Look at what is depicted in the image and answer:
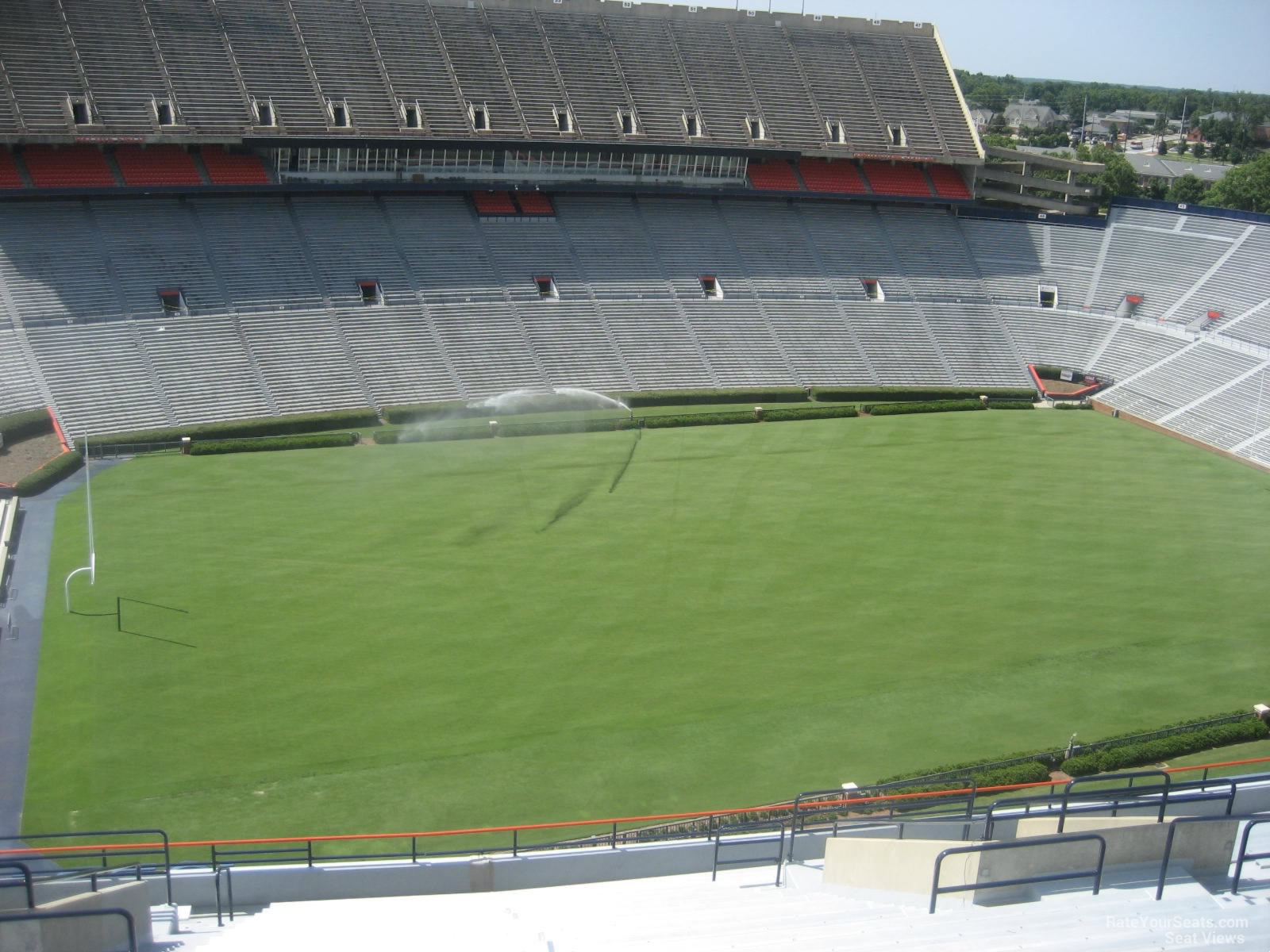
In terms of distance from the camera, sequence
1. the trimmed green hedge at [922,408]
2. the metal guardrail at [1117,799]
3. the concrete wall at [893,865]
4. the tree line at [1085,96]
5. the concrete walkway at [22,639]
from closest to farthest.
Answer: the concrete wall at [893,865]
the metal guardrail at [1117,799]
the concrete walkway at [22,639]
the trimmed green hedge at [922,408]
the tree line at [1085,96]

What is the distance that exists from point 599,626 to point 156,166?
33079 mm

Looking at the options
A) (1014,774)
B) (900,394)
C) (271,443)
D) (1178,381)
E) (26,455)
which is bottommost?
(1014,774)

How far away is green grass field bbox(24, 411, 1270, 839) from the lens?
2456cm

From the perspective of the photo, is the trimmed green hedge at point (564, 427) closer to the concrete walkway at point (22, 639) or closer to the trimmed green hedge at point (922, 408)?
the trimmed green hedge at point (922, 408)

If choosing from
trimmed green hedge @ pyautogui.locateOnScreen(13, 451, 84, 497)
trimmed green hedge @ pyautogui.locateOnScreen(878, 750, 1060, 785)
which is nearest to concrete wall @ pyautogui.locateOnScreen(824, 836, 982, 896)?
trimmed green hedge @ pyautogui.locateOnScreen(878, 750, 1060, 785)

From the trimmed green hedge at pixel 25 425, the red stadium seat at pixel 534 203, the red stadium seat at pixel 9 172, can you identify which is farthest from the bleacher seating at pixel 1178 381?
the red stadium seat at pixel 9 172

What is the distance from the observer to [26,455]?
4094cm

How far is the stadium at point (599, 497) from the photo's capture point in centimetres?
1627

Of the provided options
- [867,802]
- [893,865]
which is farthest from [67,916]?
[867,802]

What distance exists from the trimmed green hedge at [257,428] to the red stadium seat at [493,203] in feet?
49.0

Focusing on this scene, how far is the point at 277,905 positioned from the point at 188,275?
3927cm

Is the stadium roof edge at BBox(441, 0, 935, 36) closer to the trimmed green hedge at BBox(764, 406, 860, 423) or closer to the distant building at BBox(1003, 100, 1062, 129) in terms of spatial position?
the trimmed green hedge at BBox(764, 406, 860, 423)

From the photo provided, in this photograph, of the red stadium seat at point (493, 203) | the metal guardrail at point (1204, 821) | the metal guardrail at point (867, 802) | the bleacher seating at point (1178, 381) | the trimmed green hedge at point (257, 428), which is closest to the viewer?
the metal guardrail at point (1204, 821)

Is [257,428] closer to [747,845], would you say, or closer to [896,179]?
[747,845]
